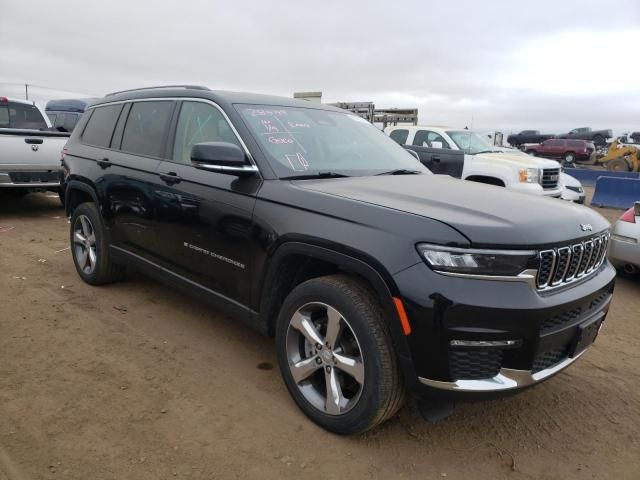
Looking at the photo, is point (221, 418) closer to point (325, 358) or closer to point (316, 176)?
point (325, 358)

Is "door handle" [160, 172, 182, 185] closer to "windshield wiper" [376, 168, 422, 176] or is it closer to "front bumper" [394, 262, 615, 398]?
"windshield wiper" [376, 168, 422, 176]

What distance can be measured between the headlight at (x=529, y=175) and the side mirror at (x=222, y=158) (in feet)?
23.0

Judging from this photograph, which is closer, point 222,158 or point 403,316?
point 403,316

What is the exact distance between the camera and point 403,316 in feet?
7.43

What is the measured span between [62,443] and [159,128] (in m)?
2.36

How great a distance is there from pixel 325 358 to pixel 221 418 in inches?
27.5

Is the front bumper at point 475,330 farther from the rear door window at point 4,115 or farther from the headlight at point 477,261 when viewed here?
the rear door window at point 4,115

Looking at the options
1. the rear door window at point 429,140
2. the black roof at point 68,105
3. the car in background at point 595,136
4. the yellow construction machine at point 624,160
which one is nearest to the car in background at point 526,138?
the car in background at point 595,136

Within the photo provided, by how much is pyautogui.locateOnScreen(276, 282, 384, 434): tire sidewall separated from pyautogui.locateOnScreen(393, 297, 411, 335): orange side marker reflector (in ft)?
0.59

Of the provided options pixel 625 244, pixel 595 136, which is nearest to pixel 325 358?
pixel 625 244

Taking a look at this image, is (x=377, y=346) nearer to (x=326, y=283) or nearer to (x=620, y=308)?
(x=326, y=283)

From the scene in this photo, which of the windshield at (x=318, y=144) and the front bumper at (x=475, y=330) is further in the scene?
the windshield at (x=318, y=144)

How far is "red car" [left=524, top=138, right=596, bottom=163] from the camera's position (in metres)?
31.2

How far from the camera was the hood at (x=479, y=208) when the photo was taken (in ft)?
7.47
